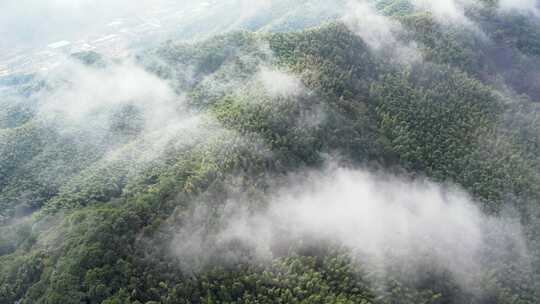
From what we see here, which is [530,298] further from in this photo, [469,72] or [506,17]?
[506,17]

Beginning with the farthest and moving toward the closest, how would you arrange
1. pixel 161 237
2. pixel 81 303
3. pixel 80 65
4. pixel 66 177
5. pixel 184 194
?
pixel 80 65
pixel 66 177
pixel 184 194
pixel 161 237
pixel 81 303

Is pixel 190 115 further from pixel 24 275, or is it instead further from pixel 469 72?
pixel 469 72

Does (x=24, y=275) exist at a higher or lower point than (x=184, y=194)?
lower

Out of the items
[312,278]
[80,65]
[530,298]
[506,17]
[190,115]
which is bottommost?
[530,298]

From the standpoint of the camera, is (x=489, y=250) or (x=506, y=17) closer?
(x=489, y=250)

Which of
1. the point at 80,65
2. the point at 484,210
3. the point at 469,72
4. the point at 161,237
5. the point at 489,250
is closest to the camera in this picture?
the point at 161,237

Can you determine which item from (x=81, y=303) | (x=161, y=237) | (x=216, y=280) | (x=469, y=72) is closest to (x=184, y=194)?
(x=161, y=237)

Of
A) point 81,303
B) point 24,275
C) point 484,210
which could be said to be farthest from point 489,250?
point 24,275
